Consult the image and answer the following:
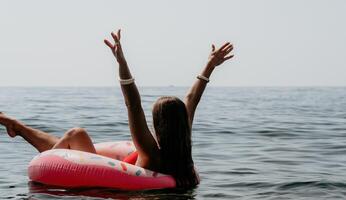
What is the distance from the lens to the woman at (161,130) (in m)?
5.72

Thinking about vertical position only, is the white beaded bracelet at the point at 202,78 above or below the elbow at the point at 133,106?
above

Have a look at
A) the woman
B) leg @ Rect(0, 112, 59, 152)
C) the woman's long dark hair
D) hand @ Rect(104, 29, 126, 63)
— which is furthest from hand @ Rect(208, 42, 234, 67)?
leg @ Rect(0, 112, 59, 152)

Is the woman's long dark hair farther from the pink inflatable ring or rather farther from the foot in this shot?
the foot

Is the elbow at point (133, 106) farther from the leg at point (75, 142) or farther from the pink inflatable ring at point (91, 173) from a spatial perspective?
the leg at point (75, 142)

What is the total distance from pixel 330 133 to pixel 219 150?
4384mm

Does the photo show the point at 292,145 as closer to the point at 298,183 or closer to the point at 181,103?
the point at 298,183

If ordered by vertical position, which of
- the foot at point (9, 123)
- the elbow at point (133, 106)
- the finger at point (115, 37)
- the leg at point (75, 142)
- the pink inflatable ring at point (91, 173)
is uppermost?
the finger at point (115, 37)

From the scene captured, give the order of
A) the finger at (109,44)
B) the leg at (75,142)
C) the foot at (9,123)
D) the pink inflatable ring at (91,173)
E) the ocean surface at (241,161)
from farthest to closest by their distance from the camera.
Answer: the foot at (9,123)
the leg at (75,142)
the ocean surface at (241,161)
the pink inflatable ring at (91,173)
the finger at (109,44)

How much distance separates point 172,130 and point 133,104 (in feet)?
1.76

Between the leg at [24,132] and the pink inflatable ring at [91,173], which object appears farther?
the leg at [24,132]

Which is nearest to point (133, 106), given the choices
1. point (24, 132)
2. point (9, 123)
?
point (24, 132)

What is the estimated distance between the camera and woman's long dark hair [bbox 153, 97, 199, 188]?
19.7 feet

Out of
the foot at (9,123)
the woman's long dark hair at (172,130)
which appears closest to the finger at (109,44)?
the woman's long dark hair at (172,130)

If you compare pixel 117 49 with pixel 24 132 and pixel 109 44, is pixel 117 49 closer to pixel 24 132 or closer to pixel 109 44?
pixel 109 44
